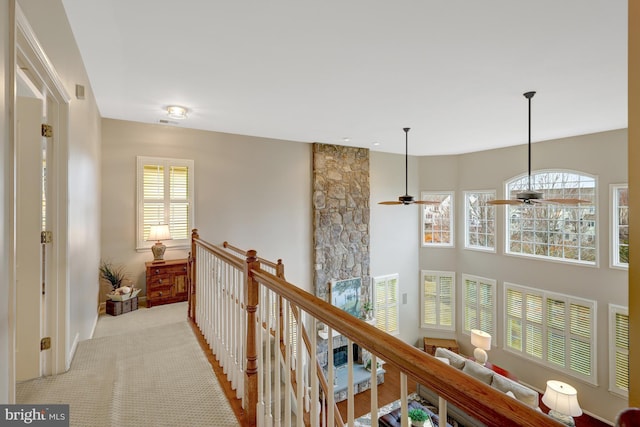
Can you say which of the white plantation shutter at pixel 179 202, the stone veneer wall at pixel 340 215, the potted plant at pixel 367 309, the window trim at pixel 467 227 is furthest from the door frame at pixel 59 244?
the window trim at pixel 467 227

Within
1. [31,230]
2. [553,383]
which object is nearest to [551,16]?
[31,230]

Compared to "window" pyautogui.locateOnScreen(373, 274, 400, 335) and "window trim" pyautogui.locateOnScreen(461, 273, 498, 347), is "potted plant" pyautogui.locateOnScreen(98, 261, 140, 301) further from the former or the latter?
"window trim" pyautogui.locateOnScreen(461, 273, 498, 347)

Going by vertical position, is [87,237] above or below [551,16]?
below

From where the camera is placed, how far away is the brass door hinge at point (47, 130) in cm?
200

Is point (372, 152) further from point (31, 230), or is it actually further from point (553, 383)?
point (31, 230)

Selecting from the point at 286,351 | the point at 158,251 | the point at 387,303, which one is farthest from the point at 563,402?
the point at 158,251

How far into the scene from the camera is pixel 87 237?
307cm

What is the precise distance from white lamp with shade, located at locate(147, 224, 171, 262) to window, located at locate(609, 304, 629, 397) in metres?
7.49

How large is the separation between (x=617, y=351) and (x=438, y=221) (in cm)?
411

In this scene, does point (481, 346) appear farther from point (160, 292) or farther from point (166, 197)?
point (166, 197)

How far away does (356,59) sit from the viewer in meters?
2.64

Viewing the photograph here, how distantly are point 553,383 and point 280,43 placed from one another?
691cm

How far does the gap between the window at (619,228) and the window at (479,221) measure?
208 centimetres

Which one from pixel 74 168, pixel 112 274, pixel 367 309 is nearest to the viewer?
pixel 74 168
